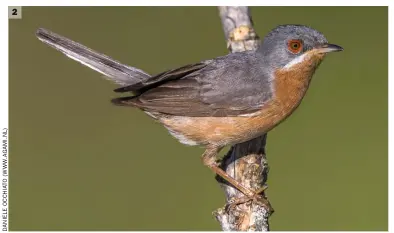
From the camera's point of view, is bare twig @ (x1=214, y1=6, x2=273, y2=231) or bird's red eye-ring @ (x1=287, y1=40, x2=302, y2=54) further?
bare twig @ (x1=214, y1=6, x2=273, y2=231)

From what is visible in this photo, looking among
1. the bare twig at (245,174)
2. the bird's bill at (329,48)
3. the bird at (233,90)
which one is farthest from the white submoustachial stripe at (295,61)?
the bare twig at (245,174)

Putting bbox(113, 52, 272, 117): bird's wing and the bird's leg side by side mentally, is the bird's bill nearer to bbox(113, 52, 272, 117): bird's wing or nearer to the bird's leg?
bbox(113, 52, 272, 117): bird's wing

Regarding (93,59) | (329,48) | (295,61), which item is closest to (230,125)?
(295,61)

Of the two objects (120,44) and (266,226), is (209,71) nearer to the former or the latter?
(266,226)

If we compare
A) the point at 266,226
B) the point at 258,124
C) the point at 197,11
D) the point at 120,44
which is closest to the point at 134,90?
the point at 258,124

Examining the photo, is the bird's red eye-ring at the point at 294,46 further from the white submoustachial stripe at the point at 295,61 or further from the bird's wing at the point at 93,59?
the bird's wing at the point at 93,59

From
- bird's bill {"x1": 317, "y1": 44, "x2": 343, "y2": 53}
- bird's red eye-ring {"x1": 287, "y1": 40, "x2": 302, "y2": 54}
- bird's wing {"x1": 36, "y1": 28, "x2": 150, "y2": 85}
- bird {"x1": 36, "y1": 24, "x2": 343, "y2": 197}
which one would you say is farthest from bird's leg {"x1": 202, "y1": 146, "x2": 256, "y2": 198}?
bird's bill {"x1": 317, "y1": 44, "x2": 343, "y2": 53}

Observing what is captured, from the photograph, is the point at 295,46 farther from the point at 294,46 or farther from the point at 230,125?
the point at 230,125
